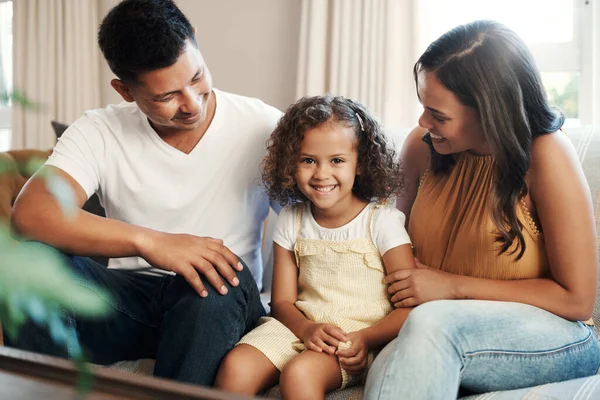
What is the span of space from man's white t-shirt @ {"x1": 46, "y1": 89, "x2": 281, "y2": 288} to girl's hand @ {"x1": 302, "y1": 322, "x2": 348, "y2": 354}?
371mm

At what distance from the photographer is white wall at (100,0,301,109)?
10.1 ft

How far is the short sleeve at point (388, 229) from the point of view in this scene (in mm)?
1547

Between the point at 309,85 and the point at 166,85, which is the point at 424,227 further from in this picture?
the point at 309,85

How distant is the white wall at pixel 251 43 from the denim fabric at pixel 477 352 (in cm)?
195

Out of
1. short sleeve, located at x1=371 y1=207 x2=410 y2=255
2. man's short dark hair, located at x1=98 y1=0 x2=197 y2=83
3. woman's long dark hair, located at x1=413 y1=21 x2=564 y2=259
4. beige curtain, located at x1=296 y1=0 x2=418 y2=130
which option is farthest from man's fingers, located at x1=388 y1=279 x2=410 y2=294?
beige curtain, located at x1=296 y1=0 x2=418 y2=130

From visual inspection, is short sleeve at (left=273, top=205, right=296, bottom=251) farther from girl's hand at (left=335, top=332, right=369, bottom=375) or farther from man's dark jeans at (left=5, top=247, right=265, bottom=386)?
girl's hand at (left=335, top=332, right=369, bottom=375)

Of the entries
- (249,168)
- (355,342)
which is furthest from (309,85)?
(355,342)

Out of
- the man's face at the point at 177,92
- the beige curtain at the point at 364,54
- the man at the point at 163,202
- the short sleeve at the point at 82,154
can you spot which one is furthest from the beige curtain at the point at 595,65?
the short sleeve at the point at 82,154

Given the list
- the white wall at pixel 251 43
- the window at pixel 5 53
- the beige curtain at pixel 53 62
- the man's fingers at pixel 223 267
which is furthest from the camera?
the window at pixel 5 53

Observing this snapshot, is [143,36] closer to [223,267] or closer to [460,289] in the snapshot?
[223,267]

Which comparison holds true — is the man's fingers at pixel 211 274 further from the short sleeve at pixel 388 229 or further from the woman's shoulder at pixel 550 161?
the woman's shoulder at pixel 550 161

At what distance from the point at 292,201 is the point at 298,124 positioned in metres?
0.20

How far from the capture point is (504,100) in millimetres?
1349

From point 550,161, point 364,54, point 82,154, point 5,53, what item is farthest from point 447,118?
point 5,53
